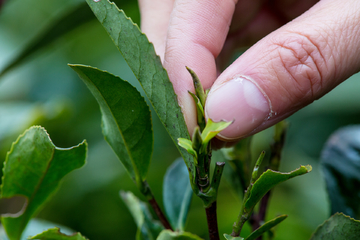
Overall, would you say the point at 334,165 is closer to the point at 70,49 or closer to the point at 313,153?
the point at 313,153

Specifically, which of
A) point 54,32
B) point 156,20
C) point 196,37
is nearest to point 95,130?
point 54,32

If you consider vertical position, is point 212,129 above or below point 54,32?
below

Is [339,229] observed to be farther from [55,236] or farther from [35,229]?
[35,229]

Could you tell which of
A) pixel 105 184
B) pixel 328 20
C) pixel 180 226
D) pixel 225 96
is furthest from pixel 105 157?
pixel 328 20

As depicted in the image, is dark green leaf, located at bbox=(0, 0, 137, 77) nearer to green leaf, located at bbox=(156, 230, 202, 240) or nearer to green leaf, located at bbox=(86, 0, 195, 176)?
green leaf, located at bbox=(86, 0, 195, 176)

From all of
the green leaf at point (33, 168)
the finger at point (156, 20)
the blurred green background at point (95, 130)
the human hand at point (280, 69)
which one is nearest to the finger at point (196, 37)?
the human hand at point (280, 69)

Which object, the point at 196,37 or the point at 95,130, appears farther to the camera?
the point at 95,130
